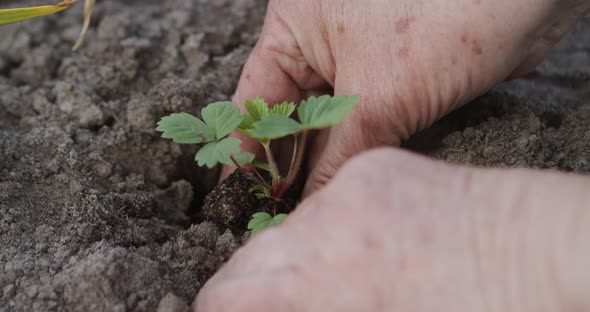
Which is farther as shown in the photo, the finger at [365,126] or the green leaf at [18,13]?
the green leaf at [18,13]

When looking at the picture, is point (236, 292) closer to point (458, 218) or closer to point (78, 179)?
point (458, 218)

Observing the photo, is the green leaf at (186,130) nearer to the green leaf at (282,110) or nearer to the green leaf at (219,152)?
the green leaf at (219,152)

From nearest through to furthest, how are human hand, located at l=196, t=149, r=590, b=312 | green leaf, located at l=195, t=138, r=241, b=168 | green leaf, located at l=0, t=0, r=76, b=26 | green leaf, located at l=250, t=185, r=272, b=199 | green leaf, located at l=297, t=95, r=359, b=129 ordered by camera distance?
1. human hand, located at l=196, t=149, r=590, b=312
2. green leaf, located at l=297, t=95, r=359, b=129
3. green leaf, located at l=195, t=138, r=241, b=168
4. green leaf, located at l=250, t=185, r=272, b=199
5. green leaf, located at l=0, t=0, r=76, b=26

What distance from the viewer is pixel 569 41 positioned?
260 cm

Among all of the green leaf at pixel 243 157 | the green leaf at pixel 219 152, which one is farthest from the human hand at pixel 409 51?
the green leaf at pixel 219 152

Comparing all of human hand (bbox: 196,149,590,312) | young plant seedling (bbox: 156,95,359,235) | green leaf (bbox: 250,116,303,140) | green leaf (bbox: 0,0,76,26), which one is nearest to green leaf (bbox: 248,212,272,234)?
young plant seedling (bbox: 156,95,359,235)

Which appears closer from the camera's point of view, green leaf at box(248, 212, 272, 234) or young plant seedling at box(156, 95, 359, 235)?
young plant seedling at box(156, 95, 359, 235)

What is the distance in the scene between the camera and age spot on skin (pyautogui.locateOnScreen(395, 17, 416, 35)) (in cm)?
163

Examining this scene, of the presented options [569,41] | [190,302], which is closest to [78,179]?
[190,302]

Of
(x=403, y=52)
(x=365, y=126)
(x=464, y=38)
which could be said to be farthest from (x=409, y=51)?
(x=365, y=126)

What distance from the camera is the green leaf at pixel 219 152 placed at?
4.70ft

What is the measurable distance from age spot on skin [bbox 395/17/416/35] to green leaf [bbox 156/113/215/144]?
0.63 meters

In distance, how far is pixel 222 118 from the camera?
5.16 ft

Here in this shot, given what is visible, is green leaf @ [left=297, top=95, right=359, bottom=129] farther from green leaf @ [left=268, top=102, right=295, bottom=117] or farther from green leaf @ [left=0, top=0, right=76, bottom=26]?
green leaf @ [left=0, top=0, right=76, bottom=26]
